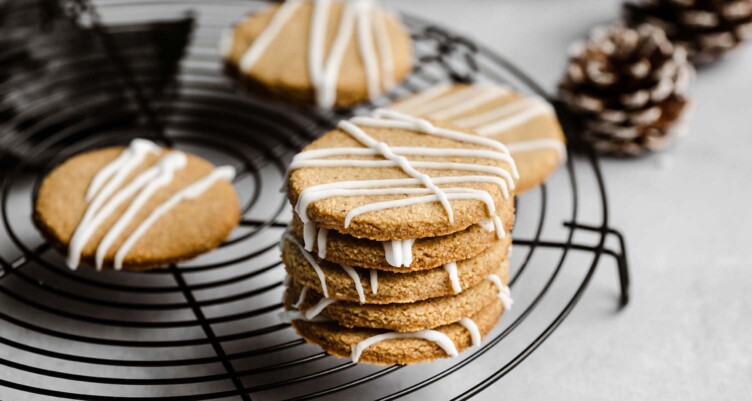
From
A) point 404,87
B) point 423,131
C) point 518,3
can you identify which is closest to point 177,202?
point 423,131

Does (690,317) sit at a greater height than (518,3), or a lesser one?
lesser

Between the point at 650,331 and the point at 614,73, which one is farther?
the point at 614,73

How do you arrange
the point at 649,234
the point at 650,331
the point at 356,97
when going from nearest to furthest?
the point at 650,331 → the point at 649,234 → the point at 356,97

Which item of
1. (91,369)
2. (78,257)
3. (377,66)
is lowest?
(91,369)

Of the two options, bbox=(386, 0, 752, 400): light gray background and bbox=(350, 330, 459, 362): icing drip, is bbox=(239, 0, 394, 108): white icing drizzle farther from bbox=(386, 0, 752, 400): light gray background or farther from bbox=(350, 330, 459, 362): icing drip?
bbox=(350, 330, 459, 362): icing drip

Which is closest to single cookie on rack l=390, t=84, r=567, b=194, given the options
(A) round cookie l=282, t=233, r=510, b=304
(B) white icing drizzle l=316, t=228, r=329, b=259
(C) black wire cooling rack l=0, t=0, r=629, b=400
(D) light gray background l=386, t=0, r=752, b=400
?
(C) black wire cooling rack l=0, t=0, r=629, b=400

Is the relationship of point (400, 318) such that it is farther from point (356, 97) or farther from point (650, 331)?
point (356, 97)

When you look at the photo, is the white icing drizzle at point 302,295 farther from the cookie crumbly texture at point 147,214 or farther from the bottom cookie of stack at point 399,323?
the cookie crumbly texture at point 147,214

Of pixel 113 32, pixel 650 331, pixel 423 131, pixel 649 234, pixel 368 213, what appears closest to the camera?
pixel 368 213

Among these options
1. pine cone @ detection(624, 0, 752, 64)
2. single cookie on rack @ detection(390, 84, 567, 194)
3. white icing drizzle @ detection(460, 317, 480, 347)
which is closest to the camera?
white icing drizzle @ detection(460, 317, 480, 347)
